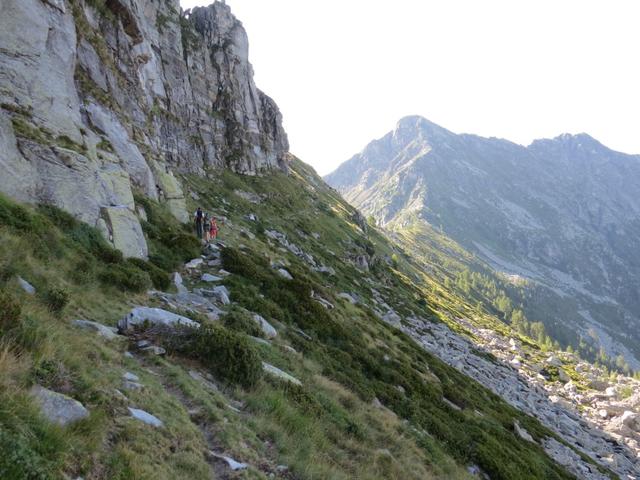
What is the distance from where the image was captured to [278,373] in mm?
12031

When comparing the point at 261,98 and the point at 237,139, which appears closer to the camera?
the point at 237,139

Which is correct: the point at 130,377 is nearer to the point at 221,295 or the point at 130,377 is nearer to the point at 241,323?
the point at 241,323

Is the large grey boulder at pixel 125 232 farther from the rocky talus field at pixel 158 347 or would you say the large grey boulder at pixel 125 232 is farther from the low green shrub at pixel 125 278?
the low green shrub at pixel 125 278

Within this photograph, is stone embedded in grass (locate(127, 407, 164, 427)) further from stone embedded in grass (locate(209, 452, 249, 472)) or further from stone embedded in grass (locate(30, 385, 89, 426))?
stone embedded in grass (locate(209, 452, 249, 472))

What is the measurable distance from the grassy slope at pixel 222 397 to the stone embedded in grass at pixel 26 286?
0.16m

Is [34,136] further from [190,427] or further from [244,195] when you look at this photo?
[244,195]

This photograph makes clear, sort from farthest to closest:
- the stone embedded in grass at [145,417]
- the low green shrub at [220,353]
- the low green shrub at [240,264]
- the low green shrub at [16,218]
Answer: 1. the low green shrub at [240,264]
2. the low green shrub at [16,218]
3. the low green shrub at [220,353]
4. the stone embedded in grass at [145,417]

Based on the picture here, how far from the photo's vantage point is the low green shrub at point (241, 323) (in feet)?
46.7

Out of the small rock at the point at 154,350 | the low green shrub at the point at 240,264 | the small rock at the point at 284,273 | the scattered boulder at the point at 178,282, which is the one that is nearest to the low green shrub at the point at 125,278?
the scattered boulder at the point at 178,282

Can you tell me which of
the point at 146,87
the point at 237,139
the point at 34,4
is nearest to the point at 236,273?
the point at 34,4

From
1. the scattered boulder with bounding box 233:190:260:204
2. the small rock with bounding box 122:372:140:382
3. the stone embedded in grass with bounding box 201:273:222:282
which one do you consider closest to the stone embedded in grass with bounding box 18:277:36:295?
the small rock with bounding box 122:372:140:382

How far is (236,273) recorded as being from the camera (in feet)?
70.1

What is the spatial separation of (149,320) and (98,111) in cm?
1897

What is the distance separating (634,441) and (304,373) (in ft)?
152
